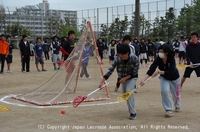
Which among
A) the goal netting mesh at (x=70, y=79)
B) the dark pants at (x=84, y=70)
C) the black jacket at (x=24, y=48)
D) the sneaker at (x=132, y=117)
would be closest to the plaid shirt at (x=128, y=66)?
the sneaker at (x=132, y=117)

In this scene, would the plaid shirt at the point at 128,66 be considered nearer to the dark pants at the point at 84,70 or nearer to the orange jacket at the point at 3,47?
the dark pants at the point at 84,70

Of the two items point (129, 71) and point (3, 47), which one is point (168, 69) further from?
point (3, 47)

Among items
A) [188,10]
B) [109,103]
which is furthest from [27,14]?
[109,103]

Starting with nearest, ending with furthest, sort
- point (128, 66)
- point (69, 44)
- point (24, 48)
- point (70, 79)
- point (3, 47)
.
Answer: point (128, 66) → point (70, 79) → point (69, 44) → point (3, 47) → point (24, 48)

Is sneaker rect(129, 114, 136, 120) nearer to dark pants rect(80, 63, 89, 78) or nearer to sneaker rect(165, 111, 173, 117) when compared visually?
sneaker rect(165, 111, 173, 117)

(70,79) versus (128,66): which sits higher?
(128,66)

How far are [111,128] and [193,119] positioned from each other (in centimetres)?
182

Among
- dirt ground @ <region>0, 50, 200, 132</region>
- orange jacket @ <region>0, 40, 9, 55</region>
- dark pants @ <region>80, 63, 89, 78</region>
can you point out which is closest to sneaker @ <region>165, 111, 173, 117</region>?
dirt ground @ <region>0, 50, 200, 132</region>

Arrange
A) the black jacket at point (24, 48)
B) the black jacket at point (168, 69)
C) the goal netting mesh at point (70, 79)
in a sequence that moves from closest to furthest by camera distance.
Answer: the black jacket at point (168, 69) → the goal netting mesh at point (70, 79) → the black jacket at point (24, 48)

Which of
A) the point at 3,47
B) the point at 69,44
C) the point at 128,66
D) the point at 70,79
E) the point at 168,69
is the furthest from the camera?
the point at 3,47

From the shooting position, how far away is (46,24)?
60.4 metres

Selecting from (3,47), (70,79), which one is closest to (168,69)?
(70,79)

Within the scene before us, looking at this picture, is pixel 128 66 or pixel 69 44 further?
pixel 69 44

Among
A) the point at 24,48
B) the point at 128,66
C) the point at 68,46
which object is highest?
the point at 68,46
